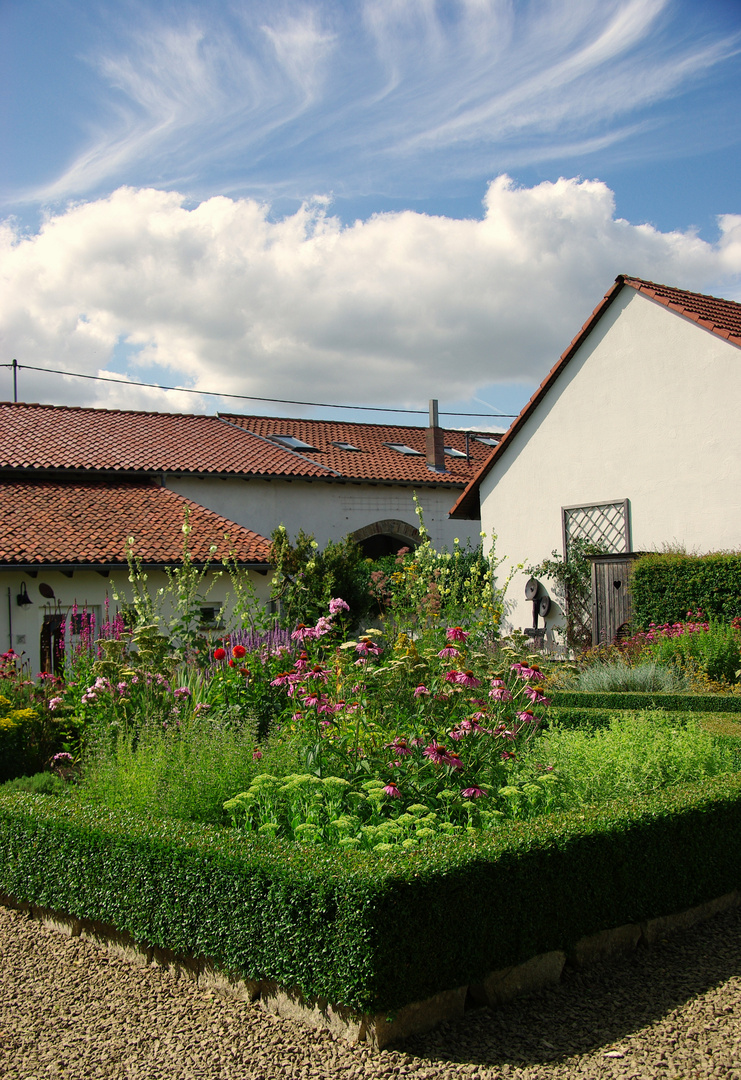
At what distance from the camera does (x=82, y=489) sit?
60.3 feet

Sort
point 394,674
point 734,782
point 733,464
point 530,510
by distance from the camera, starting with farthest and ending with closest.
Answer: point 530,510 → point 733,464 → point 394,674 → point 734,782

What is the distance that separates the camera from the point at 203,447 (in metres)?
22.7

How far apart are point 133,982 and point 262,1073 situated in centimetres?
108

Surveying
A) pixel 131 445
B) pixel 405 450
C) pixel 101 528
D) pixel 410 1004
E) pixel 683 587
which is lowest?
pixel 410 1004

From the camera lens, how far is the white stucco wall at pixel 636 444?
42.9 ft

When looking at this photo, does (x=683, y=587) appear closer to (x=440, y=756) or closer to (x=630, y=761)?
(x=630, y=761)

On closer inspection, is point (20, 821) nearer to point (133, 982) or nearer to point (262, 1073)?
point (133, 982)

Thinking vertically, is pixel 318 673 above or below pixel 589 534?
below

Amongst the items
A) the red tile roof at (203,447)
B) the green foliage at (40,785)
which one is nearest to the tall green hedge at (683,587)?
the green foliage at (40,785)

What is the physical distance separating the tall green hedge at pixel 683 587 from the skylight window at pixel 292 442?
14423 mm

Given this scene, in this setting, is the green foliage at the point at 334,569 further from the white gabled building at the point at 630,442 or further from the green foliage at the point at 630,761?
the green foliage at the point at 630,761

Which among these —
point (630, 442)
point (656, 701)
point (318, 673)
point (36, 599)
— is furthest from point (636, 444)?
point (36, 599)

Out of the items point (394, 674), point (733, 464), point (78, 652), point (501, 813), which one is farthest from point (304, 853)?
point (733, 464)

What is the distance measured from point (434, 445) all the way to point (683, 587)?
1544 centimetres
